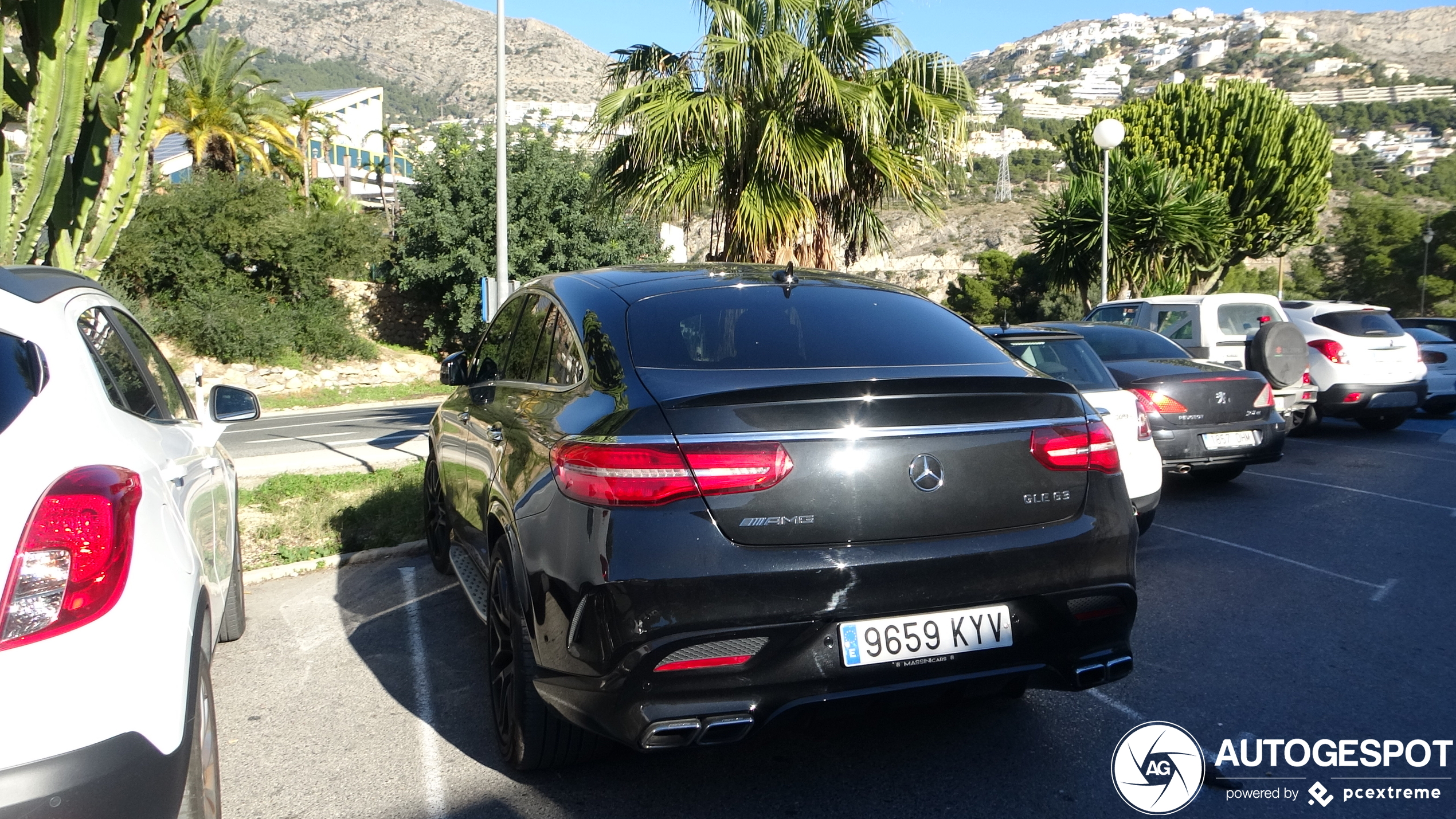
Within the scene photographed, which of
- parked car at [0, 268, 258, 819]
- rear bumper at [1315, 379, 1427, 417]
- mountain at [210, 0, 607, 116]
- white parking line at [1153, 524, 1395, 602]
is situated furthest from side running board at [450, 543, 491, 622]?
mountain at [210, 0, 607, 116]

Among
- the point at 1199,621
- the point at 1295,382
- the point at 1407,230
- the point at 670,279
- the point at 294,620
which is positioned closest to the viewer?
the point at 670,279

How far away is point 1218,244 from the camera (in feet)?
86.8

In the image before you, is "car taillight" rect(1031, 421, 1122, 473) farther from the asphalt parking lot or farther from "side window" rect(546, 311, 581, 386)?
"side window" rect(546, 311, 581, 386)

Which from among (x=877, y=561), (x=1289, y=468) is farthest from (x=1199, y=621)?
(x=1289, y=468)

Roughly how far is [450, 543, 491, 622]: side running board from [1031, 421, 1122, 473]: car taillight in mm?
1925

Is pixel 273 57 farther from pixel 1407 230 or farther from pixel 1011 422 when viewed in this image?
pixel 1011 422

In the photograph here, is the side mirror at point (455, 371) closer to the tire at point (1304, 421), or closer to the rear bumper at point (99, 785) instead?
the rear bumper at point (99, 785)

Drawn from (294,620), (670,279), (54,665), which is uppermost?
(670,279)

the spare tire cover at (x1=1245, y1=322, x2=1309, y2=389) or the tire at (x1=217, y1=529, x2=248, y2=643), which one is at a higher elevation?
the spare tire cover at (x1=1245, y1=322, x2=1309, y2=389)

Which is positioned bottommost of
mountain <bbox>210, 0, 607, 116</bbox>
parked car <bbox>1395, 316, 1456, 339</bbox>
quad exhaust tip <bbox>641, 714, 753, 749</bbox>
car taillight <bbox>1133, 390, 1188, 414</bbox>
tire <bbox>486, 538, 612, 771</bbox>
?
tire <bbox>486, 538, 612, 771</bbox>

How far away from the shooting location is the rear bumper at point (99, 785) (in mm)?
1894

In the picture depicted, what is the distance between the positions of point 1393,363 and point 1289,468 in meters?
3.48

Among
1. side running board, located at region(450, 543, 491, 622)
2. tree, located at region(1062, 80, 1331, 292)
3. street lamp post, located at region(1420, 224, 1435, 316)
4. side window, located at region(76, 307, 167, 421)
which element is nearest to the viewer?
side window, located at region(76, 307, 167, 421)

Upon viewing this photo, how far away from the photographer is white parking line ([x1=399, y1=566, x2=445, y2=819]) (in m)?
3.25
